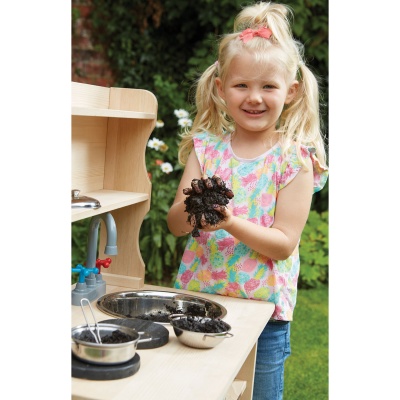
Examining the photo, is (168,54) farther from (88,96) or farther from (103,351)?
(103,351)

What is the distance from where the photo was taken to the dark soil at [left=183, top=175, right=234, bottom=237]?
165 cm

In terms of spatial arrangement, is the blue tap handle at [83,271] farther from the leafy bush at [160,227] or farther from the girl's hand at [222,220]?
the leafy bush at [160,227]

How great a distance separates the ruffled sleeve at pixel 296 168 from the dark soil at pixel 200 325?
1.79 feet

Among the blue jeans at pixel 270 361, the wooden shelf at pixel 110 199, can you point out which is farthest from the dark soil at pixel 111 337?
the blue jeans at pixel 270 361

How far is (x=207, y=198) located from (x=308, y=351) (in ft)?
7.33

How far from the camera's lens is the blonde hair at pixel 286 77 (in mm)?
1905

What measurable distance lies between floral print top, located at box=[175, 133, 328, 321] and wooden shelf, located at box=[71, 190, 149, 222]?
23 cm

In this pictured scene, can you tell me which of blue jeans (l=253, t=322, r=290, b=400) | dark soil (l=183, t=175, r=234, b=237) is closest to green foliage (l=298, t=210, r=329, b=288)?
blue jeans (l=253, t=322, r=290, b=400)

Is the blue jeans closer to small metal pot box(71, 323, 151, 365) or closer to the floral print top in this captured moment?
the floral print top

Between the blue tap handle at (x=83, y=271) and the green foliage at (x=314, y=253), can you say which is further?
the green foliage at (x=314, y=253)

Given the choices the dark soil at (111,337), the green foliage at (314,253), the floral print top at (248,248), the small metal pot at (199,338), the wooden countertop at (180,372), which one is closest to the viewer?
the wooden countertop at (180,372)

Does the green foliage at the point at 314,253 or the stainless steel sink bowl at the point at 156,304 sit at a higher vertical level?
the stainless steel sink bowl at the point at 156,304
